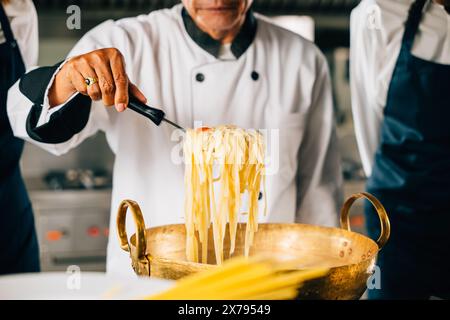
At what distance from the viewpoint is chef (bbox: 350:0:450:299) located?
6.88ft

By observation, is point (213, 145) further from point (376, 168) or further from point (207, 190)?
point (376, 168)

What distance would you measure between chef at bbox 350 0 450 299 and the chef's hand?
3.07 ft

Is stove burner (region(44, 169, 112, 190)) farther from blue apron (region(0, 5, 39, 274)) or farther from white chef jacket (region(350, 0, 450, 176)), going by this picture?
white chef jacket (region(350, 0, 450, 176))

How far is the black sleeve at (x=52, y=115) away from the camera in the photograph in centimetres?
163

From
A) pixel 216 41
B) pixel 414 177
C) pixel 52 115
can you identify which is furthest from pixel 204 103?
pixel 414 177

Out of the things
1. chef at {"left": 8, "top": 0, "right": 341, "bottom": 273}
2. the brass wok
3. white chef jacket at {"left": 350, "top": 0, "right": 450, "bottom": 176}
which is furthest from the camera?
white chef jacket at {"left": 350, "top": 0, "right": 450, "bottom": 176}

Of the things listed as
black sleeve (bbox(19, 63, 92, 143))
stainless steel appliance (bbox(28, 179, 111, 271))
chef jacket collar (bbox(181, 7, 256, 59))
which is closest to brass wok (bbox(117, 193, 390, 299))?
black sleeve (bbox(19, 63, 92, 143))

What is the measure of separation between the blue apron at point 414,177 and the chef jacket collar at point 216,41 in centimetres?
56

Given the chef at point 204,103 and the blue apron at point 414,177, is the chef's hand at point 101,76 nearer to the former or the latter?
the chef at point 204,103

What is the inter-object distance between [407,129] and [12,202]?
145 cm

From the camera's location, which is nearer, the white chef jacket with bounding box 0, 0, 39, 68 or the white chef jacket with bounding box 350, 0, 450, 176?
the white chef jacket with bounding box 0, 0, 39, 68

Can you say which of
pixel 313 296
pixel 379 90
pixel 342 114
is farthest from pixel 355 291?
pixel 342 114

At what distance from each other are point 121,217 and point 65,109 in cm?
41

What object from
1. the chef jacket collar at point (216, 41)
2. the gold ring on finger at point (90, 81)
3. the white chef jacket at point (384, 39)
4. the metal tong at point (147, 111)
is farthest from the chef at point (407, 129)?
the gold ring on finger at point (90, 81)
